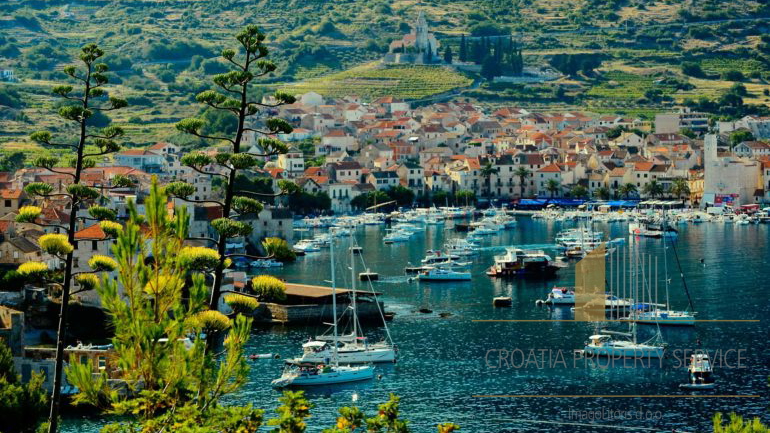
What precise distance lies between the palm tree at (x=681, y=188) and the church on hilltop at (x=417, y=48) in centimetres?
4907

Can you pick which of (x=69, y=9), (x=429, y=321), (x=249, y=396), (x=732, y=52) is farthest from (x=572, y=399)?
(x=69, y=9)

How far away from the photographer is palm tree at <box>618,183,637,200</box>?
94.5 meters

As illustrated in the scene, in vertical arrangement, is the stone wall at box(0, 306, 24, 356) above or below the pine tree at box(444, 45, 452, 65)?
below

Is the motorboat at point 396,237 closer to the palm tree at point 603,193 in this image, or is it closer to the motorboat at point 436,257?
the motorboat at point 436,257

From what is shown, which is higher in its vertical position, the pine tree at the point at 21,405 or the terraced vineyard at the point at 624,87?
the terraced vineyard at the point at 624,87

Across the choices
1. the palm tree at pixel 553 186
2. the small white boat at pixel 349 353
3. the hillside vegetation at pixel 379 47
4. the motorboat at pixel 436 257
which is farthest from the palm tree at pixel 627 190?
the small white boat at pixel 349 353

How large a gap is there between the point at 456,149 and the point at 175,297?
95165 millimetres

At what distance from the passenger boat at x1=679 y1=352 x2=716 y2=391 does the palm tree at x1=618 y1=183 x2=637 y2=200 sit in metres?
59.6

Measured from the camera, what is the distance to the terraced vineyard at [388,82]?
129 meters

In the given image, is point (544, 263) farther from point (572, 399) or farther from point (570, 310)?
point (572, 399)

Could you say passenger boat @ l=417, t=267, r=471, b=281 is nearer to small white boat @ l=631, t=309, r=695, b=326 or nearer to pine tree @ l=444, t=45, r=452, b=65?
small white boat @ l=631, t=309, r=695, b=326

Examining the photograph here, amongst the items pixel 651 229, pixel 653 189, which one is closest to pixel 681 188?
pixel 653 189

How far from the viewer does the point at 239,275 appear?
49.2m

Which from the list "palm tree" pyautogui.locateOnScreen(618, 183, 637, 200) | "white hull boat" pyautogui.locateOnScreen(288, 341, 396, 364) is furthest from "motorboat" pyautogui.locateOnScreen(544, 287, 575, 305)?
"palm tree" pyautogui.locateOnScreen(618, 183, 637, 200)
